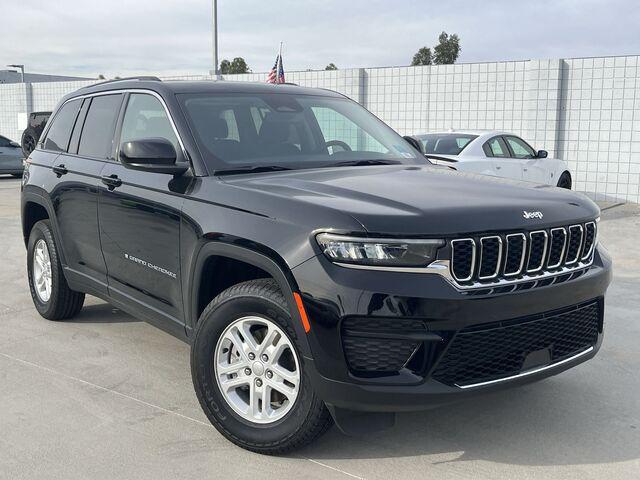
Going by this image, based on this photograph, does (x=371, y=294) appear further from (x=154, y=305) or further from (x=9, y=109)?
(x=9, y=109)

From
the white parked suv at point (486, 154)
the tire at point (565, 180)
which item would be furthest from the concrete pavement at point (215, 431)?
the tire at point (565, 180)

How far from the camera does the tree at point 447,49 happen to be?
54.6m

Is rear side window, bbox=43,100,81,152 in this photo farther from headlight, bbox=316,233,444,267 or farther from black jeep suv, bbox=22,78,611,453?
headlight, bbox=316,233,444,267

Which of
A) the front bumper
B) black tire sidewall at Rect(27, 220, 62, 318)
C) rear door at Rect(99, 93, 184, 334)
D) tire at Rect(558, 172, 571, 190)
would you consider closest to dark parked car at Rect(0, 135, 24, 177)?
tire at Rect(558, 172, 571, 190)

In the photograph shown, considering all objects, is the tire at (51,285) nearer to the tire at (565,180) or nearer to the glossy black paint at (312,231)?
the glossy black paint at (312,231)

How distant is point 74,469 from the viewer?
10.7 feet

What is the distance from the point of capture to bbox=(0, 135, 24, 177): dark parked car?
64.5 feet

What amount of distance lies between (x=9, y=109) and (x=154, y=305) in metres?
28.3

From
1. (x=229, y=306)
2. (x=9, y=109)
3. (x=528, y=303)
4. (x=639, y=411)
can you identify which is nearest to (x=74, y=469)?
(x=229, y=306)

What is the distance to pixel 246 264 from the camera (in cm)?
365

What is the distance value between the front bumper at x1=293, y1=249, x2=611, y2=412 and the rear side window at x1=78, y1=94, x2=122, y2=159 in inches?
92.8

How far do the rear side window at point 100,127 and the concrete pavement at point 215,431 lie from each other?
1368mm

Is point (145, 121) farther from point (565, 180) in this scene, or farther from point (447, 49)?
point (447, 49)

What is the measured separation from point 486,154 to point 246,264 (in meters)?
7.90
